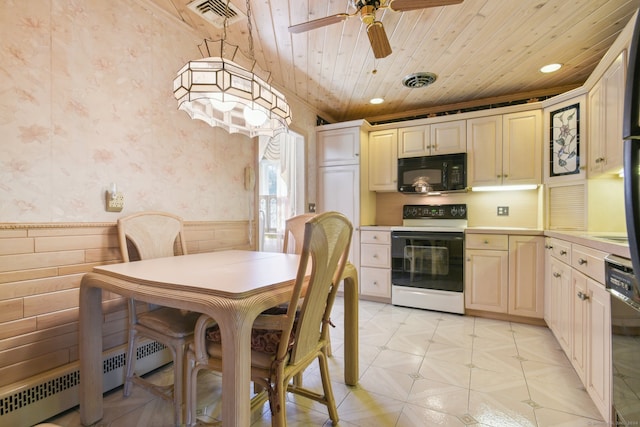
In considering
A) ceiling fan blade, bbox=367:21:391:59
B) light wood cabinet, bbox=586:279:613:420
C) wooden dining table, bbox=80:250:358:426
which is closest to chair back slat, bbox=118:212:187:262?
wooden dining table, bbox=80:250:358:426

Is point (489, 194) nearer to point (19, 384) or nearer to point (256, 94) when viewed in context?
point (256, 94)

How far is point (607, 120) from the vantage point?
6.71 ft

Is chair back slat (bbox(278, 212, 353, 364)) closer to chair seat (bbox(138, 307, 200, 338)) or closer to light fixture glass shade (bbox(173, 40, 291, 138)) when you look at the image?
chair seat (bbox(138, 307, 200, 338))

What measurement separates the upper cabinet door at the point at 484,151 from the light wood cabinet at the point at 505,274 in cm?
69

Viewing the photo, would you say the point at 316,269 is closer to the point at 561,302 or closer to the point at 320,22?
the point at 320,22

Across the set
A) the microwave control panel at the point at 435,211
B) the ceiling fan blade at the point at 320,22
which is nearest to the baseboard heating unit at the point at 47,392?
the ceiling fan blade at the point at 320,22

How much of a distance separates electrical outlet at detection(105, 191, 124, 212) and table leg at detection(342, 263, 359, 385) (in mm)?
1433

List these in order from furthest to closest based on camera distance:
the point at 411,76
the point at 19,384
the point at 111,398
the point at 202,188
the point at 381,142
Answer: the point at 381,142 → the point at 411,76 → the point at 202,188 → the point at 111,398 → the point at 19,384

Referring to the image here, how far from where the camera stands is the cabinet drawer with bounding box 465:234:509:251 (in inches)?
114

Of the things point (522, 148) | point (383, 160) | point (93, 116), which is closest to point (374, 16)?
point (93, 116)

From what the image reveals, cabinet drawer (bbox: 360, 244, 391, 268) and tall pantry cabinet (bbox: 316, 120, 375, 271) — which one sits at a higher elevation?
tall pantry cabinet (bbox: 316, 120, 375, 271)

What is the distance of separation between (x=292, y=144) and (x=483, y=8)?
247cm

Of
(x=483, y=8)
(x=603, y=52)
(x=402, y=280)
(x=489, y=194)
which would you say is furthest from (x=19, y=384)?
(x=603, y=52)

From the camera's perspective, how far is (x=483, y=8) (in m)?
1.99
